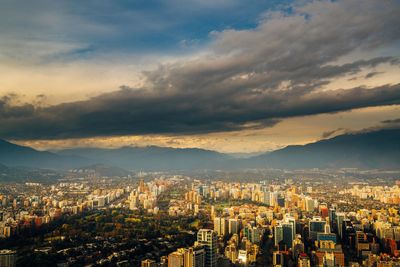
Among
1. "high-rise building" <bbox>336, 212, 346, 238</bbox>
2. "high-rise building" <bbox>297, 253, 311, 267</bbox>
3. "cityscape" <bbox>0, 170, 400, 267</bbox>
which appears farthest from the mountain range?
"high-rise building" <bbox>297, 253, 311, 267</bbox>

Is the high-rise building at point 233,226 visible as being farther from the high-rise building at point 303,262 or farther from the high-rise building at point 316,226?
the high-rise building at point 303,262

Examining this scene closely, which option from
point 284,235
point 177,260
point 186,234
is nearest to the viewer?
point 177,260

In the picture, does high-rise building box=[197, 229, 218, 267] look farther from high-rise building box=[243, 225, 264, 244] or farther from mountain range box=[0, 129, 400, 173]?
mountain range box=[0, 129, 400, 173]

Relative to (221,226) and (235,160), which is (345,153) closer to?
(235,160)

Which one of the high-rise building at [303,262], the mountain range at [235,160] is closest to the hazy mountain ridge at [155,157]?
the mountain range at [235,160]

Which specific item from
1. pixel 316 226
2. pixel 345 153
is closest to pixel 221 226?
pixel 316 226

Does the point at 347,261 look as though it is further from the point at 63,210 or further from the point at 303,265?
the point at 63,210

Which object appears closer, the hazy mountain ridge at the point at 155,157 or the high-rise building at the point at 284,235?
the high-rise building at the point at 284,235
